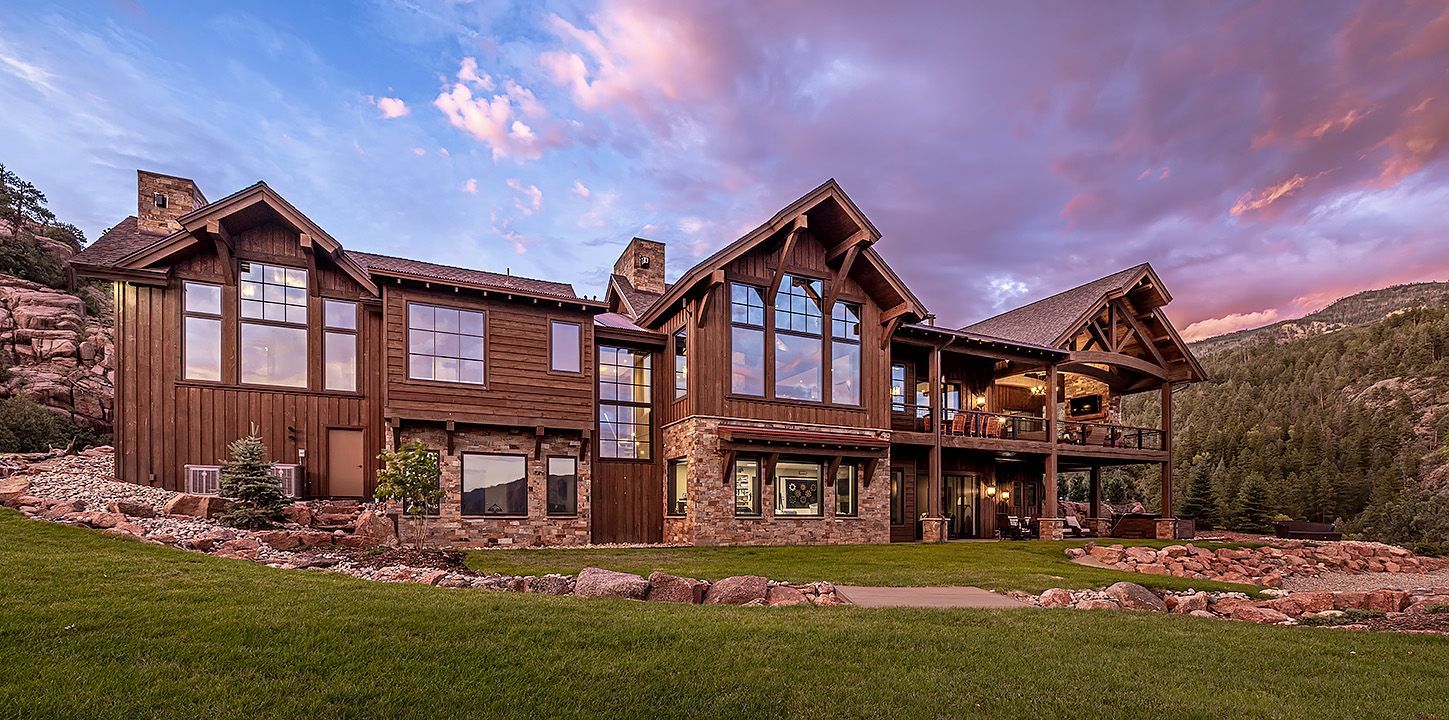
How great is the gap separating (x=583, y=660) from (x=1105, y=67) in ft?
65.1

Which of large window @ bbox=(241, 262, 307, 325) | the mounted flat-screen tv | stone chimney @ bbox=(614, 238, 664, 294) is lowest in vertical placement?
the mounted flat-screen tv

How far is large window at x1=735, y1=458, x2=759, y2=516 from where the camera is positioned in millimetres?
16484

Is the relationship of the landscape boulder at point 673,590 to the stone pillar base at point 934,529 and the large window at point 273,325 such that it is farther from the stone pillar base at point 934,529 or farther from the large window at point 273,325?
the stone pillar base at point 934,529

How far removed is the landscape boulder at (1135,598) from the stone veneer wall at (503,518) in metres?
11.0

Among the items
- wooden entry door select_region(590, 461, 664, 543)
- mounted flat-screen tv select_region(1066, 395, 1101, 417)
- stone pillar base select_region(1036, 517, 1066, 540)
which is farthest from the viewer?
mounted flat-screen tv select_region(1066, 395, 1101, 417)

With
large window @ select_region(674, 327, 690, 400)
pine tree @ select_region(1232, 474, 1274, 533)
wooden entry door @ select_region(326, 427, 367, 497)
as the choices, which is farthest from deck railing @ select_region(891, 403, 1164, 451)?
wooden entry door @ select_region(326, 427, 367, 497)

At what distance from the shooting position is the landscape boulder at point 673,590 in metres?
7.87

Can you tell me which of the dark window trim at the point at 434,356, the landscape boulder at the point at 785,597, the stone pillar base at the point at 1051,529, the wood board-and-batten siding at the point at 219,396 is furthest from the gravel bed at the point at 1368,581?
the wood board-and-batten siding at the point at 219,396

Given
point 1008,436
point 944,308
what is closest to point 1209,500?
point 1008,436

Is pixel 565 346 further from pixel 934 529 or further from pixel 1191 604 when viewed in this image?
pixel 1191 604

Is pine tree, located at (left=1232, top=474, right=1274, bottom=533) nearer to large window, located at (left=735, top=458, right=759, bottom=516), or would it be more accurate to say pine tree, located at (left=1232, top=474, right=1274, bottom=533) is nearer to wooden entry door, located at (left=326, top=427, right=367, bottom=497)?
large window, located at (left=735, top=458, right=759, bottom=516)

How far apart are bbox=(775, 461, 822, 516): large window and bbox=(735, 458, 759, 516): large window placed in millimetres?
550

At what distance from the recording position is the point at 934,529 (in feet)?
60.8

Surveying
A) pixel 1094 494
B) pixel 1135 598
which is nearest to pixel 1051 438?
pixel 1094 494
